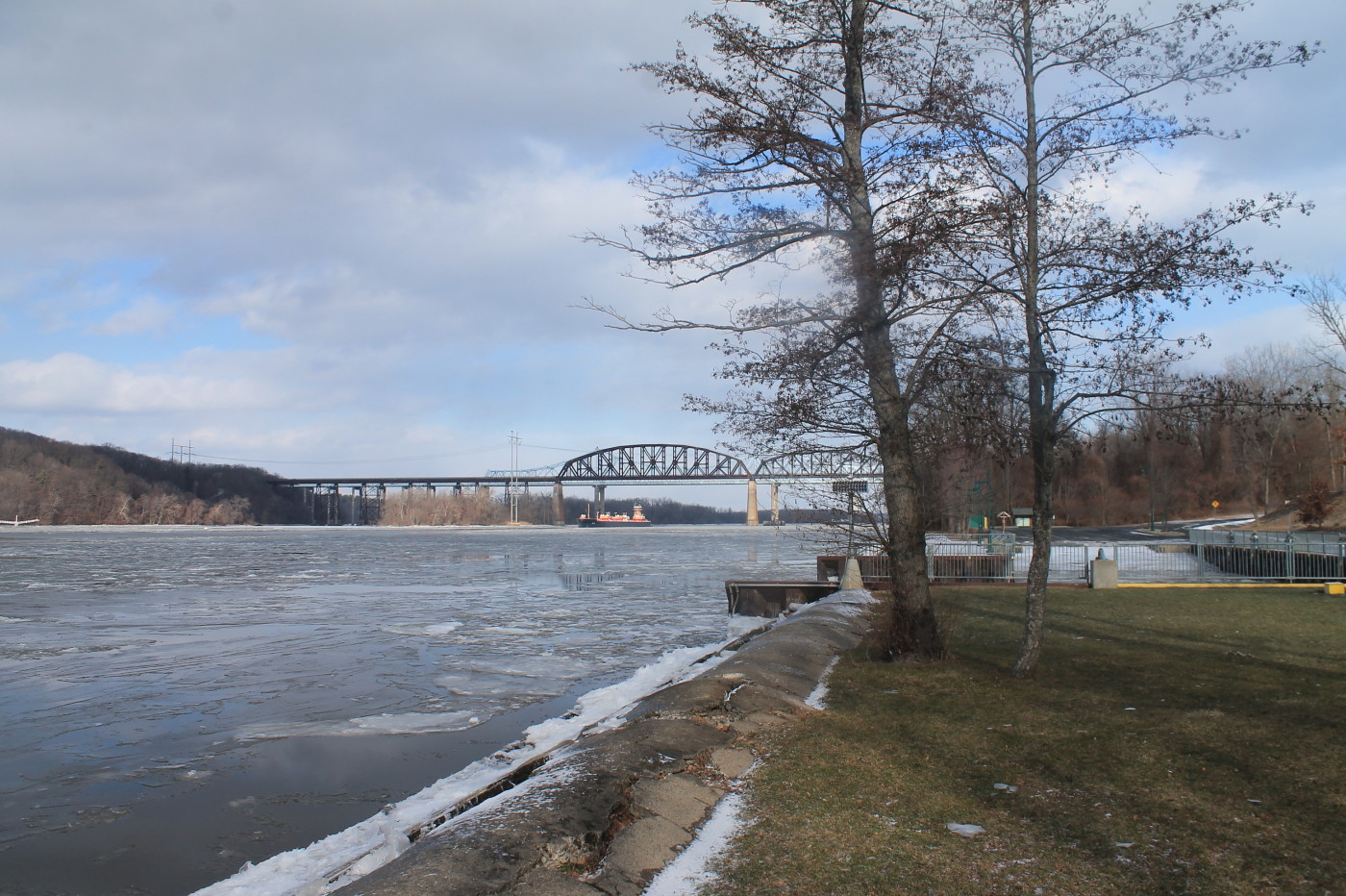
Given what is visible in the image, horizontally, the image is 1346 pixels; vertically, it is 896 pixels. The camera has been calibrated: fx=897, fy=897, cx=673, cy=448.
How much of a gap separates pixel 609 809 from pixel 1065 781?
2891mm

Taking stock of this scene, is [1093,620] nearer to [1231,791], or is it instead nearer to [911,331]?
[911,331]

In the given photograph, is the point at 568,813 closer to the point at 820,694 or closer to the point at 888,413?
the point at 820,694

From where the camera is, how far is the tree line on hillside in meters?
131

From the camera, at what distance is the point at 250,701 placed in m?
11.0

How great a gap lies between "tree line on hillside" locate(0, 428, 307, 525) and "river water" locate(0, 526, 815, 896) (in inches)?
5019

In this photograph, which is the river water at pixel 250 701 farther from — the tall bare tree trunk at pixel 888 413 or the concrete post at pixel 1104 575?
the concrete post at pixel 1104 575

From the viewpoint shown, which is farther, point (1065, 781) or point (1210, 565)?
A: point (1210, 565)

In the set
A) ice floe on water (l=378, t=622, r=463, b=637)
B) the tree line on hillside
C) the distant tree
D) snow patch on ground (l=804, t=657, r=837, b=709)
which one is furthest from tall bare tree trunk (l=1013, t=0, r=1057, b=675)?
the tree line on hillside

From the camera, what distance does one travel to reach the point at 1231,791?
5.35 m

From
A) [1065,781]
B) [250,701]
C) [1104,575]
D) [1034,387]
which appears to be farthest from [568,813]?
[1104,575]

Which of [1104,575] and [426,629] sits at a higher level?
[1104,575]

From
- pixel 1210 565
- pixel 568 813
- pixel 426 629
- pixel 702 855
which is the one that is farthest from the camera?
pixel 1210 565

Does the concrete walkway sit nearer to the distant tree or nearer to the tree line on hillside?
the distant tree

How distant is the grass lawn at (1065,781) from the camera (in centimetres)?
429
